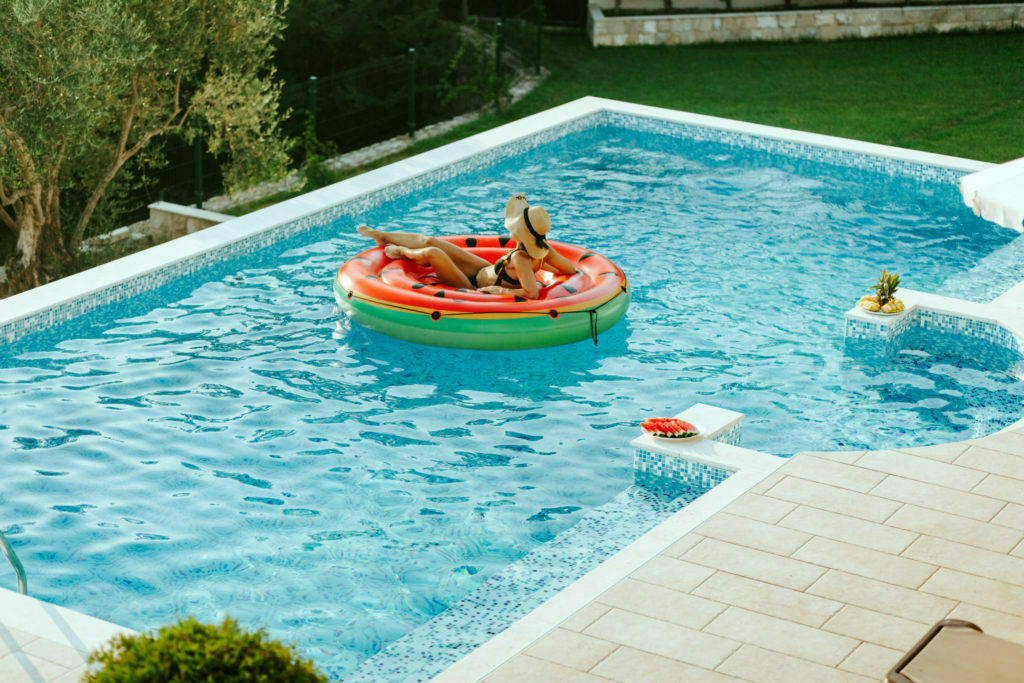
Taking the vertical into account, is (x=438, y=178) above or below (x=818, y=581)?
above

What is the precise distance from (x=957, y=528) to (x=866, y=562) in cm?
67

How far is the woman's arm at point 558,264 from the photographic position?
984 centimetres

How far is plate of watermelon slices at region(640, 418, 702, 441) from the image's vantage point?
7.32m

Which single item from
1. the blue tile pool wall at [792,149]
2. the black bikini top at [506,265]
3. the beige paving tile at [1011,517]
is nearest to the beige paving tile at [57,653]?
the beige paving tile at [1011,517]

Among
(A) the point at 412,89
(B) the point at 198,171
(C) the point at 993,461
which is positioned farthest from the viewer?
(A) the point at 412,89

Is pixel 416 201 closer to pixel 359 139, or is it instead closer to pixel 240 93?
pixel 240 93

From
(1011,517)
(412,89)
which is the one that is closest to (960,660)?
(1011,517)

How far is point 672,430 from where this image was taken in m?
7.32

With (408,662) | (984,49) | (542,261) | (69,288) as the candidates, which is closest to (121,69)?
(69,288)

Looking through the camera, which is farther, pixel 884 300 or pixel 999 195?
pixel 884 300

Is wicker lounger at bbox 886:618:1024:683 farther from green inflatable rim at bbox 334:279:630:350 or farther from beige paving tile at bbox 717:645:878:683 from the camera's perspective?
green inflatable rim at bbox 334:279:630:350

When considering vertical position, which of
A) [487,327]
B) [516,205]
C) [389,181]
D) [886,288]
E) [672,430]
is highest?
[516,205]

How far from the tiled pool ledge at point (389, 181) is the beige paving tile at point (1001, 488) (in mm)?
6508

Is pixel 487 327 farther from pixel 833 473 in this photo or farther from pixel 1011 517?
pixel 1011 517
